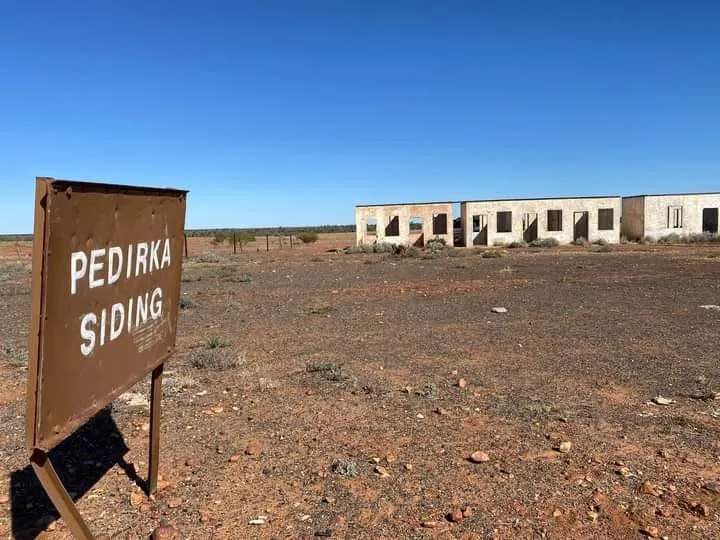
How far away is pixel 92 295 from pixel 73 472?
6.55ft

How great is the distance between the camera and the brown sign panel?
6.66ft

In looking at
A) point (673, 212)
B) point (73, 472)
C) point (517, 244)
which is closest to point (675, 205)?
point (673, 212)

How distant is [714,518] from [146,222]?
330cm

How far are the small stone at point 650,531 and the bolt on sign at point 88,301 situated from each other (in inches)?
103

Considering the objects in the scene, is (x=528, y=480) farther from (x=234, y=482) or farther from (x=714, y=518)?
(x=234, y=482)

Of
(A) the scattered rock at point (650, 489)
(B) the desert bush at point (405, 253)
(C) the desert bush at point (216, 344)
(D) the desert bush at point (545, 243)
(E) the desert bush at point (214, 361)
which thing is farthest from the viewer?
(D) the desert bush at point (545, 243)

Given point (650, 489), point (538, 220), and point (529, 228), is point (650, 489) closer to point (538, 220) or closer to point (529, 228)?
point (538, 220)

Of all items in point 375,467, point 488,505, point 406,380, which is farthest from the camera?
point 406,380

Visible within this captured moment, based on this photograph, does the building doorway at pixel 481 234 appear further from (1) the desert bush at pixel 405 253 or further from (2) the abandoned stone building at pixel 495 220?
(1) the desert bush at pixel 405 253

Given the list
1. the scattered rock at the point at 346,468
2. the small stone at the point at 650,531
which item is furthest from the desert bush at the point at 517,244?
the small stone at the point at 650,531

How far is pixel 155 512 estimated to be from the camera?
10.6 ft

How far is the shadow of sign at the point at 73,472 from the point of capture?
3.16m

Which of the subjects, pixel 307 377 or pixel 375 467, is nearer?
pixel 375 467

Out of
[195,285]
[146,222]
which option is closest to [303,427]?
[146,222]
